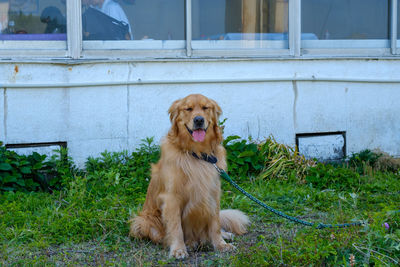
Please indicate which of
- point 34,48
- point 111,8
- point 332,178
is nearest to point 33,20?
point 34,48

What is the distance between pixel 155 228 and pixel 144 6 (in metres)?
3.47

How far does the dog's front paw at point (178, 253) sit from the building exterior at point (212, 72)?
8.68ft

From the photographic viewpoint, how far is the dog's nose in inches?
156

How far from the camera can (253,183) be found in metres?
5.83

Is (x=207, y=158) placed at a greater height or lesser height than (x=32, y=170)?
greater

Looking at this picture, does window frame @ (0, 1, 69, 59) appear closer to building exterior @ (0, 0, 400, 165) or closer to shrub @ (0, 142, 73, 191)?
building exterior @ (0, 0, 400, 165)

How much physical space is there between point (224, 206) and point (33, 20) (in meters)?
3.29

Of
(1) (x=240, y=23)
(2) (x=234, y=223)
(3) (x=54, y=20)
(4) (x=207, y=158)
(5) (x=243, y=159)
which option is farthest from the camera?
(1) (x=240, y=23)

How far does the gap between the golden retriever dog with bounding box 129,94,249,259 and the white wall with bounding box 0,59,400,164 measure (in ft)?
7.08

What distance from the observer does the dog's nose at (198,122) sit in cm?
395

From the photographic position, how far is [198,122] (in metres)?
3.97

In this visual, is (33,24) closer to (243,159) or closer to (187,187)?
(243,159)

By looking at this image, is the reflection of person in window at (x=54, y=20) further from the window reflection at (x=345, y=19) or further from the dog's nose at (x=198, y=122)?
the window reflection at (x=345, y=19)

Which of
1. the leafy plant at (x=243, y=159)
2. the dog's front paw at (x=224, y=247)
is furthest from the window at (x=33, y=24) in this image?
the dog's front paw at (x=224, y=247)
